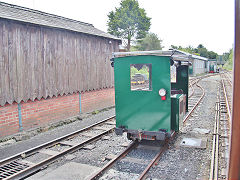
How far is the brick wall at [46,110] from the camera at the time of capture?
25.1ft

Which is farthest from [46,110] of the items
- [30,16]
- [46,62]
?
[30,16]

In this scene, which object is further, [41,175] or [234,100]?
[41,175]

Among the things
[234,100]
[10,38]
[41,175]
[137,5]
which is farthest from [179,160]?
[137,5]

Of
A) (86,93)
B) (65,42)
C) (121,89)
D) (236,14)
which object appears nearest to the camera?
(236,14)

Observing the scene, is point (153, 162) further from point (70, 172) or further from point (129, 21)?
point (129, 21)

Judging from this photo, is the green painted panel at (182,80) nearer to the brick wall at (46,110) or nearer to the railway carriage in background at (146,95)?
the railway carriage in background at (146,95)

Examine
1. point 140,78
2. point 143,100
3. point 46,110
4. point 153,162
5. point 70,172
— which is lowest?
point 70,172

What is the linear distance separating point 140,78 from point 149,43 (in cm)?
3631

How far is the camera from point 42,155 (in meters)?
→ 6.14

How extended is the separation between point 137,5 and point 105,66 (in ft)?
109

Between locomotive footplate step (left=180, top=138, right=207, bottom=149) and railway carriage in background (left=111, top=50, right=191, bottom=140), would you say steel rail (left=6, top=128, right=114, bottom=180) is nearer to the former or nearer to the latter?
railway carriage in background (left=111, top=50, right=191, bottom=140)

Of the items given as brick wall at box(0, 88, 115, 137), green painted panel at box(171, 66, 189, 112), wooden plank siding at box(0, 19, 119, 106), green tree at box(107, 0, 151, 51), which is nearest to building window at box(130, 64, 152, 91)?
green painted panel at box(171, 66, 189, 112)

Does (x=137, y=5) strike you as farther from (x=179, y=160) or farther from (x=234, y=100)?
(x=234, y=100)

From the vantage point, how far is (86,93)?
1142cm
